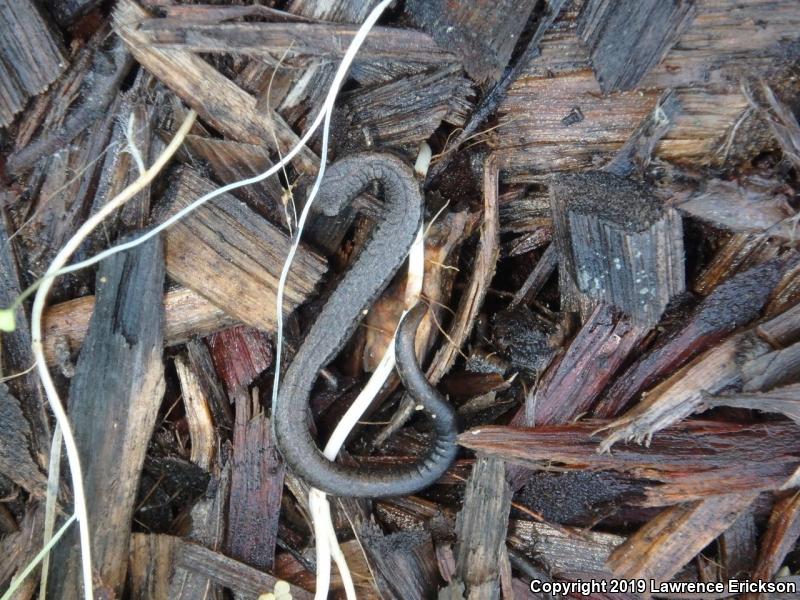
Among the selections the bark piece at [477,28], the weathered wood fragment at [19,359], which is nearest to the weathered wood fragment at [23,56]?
the weathered wood fragment at [19,359]

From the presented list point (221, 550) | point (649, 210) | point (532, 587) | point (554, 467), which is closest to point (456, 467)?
point (554, 467)

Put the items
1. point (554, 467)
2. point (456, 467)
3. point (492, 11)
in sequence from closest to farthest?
point (492, 11) → point (554, 467) → point (456, 467)

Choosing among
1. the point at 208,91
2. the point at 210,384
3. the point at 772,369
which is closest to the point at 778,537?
the point at 772,369

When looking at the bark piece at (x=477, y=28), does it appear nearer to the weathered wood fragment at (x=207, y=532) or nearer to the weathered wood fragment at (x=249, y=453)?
the weathered wood fragment at (x=249, y=453)

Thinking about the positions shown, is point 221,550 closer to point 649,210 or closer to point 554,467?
point 554,467

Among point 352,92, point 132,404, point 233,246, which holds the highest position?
point 352,92
